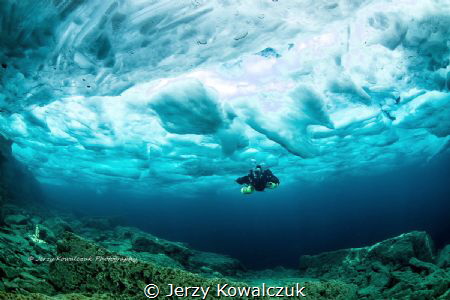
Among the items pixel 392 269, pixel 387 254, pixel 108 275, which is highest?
pixel 387 254

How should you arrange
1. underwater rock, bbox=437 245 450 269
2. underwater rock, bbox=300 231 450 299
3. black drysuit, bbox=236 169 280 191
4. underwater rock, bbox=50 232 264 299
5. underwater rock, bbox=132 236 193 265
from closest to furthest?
underwater rock, bbox=50 232 264 299 → underwater rock, bbox=300 231 450 299 → underwater rock, bbox=437 245 450 269 → black drysuit, bbox=236 169 280 191 → underwater rock, bbox=132 236 193 265

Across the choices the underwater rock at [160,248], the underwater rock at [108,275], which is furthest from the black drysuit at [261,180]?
the underwater rock at [108,275]

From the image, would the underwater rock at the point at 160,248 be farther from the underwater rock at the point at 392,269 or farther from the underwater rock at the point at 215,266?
the underwater rock at the point at 392,269

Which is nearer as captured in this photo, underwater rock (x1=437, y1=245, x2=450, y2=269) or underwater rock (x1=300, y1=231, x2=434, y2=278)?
underwater rock (x1=437, y1=245, x2=450, y2=269)

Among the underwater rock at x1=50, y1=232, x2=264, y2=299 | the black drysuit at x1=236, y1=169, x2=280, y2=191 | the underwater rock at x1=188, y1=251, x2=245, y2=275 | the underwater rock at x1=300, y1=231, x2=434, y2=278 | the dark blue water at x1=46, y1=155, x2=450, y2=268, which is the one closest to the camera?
the underwater rock at x1=50, y1=232, x2=264, y2=299

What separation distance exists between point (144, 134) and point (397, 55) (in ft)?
41.0

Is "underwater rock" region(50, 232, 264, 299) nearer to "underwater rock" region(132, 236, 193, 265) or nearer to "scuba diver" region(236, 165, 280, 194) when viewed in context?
"scuba diver" region(236, 165, 280, 194)

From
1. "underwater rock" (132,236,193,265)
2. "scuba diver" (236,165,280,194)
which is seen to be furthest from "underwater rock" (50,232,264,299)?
"underwater rock" (132,236,193,265)

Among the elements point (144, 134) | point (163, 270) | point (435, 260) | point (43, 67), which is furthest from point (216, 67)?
point (435, 260)

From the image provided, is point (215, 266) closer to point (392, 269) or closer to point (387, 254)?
point (387, 254)

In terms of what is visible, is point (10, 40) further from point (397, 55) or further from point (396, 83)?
point (396, 83)

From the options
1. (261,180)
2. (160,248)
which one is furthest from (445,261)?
(160,248)

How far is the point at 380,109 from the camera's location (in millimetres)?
13695

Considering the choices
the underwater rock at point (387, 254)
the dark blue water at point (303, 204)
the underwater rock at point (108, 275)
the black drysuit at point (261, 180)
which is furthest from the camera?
the dark blue water at point (303, 204)
